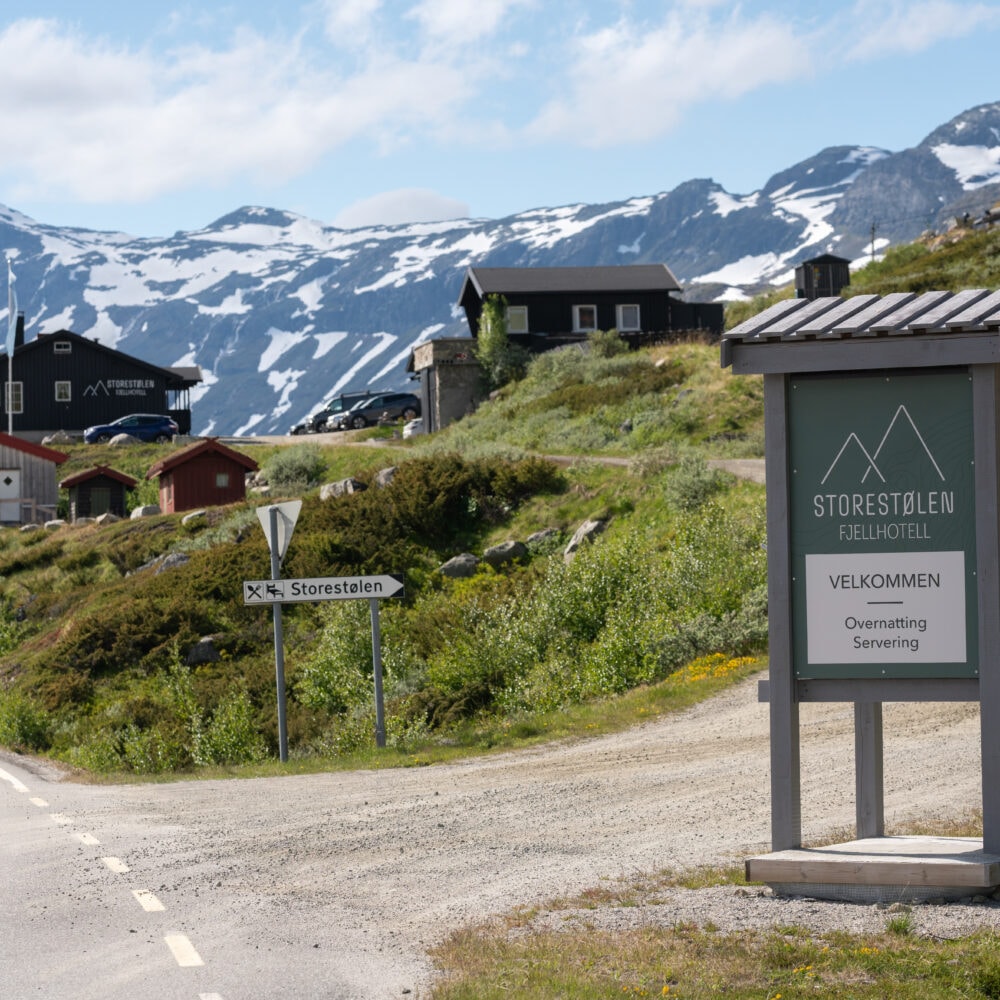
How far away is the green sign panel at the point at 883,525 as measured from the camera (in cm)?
891

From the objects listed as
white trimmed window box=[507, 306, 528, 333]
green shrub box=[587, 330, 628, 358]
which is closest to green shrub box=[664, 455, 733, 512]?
green shrub box=[587, 330, 628, 358]

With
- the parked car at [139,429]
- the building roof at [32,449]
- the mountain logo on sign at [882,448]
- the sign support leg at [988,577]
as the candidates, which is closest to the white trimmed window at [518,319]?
the parked car at [139,429]

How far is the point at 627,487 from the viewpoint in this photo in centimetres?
3488

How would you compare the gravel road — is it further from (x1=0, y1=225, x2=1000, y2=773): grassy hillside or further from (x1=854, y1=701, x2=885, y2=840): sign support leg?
(x1=0, y1=225, x2=1000, y2=773): grassy hillside

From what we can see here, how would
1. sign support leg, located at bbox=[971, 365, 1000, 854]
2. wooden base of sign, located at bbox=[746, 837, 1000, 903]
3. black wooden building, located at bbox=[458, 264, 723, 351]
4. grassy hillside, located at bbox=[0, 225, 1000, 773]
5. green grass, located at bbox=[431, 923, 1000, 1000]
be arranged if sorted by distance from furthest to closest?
1. black wooden building, located at bbox=[458, 264, 723, 351]
2. grassy hillside, located at bbox=[0, 225, 1000, 773]
3. sign support leg, located at bbox=[971, 365, 1000, 854]
4. wooden base of sign, located at bbox=[746, 837, 1000, 903]
5. green grass, located at bbox=[431, 923, 1000, 1000]

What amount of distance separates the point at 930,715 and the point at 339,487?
1031 inches

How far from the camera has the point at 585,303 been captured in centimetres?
7469

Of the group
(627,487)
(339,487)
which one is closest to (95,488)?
(339,487)

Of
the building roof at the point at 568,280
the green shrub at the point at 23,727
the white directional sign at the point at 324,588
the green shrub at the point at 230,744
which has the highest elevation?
the building roof at the point at 568,280

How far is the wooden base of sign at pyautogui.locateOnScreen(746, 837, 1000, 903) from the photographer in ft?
27.2

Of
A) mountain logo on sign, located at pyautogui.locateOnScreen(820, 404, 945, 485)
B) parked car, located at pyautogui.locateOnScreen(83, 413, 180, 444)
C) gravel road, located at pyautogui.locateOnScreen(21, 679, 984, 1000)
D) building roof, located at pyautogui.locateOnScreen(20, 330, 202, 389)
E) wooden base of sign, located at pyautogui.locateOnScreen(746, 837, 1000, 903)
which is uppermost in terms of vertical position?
building roof, located at pyautogui.locateOnScreen(20, 330, 202, 389)

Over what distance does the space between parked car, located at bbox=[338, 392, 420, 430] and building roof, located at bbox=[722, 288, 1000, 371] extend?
6460cm

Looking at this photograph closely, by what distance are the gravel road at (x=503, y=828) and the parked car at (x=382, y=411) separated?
5632cm

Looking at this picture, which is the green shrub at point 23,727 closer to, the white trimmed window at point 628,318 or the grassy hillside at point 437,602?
the grassy hillside at point 437,602
